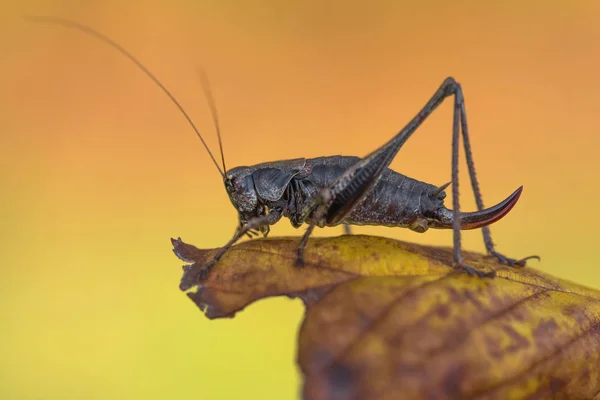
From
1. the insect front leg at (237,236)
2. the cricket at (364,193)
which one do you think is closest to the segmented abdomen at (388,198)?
the cricket at (364,193)

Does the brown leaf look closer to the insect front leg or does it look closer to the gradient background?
the insect front leg

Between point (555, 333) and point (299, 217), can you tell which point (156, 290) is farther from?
point (555, 333)

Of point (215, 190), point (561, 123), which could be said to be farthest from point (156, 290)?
point (561, 123)

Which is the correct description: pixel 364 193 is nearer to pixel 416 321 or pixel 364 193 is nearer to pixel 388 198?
pixel 388 198

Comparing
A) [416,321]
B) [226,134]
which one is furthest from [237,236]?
[226,134]

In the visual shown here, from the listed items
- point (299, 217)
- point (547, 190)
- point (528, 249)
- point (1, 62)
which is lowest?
point (528, 249)

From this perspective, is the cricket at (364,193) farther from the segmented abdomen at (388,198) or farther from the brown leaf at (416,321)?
the brown leaf at (416,321)
